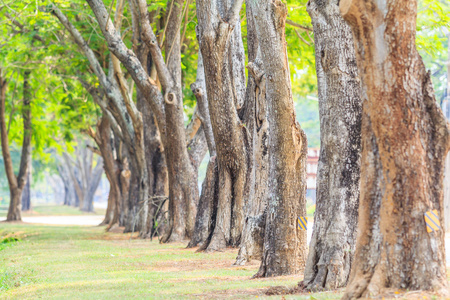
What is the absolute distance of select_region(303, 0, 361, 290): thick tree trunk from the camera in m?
6.22

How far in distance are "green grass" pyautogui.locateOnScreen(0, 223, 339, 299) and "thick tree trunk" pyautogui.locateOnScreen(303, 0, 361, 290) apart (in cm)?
62

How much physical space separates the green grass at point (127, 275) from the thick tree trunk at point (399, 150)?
2.65 feet

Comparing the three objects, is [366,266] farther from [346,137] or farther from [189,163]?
[189,163]

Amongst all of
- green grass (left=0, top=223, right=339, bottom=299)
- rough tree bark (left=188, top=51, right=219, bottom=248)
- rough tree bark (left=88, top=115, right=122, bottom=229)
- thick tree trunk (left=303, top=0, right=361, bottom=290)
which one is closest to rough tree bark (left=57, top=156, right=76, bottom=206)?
rough tree bark (left=88, top=115, right=122, bottom=229)

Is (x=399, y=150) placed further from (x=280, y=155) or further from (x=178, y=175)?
(x=178, y=175)

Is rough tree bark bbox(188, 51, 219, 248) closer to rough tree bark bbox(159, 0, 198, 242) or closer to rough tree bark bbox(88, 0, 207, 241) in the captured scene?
rough tree bark bbox(88, 0, 207, 241)

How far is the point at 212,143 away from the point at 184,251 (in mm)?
2752

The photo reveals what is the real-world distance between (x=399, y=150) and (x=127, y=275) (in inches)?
195

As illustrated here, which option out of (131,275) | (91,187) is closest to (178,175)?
(131,275)

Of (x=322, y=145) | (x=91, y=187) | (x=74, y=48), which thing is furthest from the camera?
(x=91, y=187)

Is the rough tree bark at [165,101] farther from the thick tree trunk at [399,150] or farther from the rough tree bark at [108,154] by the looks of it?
the rough tree bark at [108,154]

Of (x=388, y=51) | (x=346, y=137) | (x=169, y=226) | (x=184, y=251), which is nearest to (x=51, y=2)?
(x=169, y=226)

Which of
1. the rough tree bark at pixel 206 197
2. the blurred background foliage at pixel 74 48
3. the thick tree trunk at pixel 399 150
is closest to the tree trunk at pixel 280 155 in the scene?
the thick tree trunk at pixel 399 150

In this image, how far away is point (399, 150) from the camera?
190 inches
